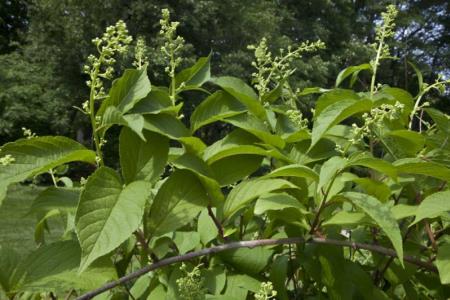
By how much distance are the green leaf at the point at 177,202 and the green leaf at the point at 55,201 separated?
119 mm

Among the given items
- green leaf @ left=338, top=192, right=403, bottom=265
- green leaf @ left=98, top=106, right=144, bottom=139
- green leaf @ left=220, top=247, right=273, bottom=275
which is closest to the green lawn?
green leaf @ left=220, top=247, right=273, bottom=275

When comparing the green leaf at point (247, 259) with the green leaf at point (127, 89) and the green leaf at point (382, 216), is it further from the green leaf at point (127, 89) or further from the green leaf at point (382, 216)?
the green leaf at point (127, 89)

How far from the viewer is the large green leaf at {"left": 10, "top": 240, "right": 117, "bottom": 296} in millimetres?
715

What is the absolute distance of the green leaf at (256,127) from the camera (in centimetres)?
84

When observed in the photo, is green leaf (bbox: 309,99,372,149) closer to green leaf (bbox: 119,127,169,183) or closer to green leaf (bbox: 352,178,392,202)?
green leaf (bbox: 352,178,392,202)

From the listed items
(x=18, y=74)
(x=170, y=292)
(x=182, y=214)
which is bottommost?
(x=18, y=74)

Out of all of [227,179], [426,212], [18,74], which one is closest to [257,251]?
[227,179]

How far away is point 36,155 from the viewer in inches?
28.5

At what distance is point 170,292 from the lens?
2.68 ft

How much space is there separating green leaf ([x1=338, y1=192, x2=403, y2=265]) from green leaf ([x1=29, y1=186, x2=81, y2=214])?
400mm

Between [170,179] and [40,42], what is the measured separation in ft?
57.4

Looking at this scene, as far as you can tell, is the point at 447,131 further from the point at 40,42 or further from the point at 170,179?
the point at 40,42

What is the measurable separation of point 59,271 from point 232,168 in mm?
309

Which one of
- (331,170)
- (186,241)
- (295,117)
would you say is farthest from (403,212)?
(186,241)
